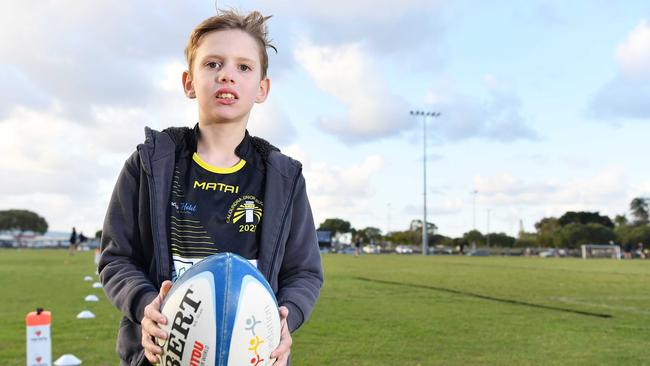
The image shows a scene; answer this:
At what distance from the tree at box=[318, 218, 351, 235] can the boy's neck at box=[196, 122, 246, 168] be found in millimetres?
135805

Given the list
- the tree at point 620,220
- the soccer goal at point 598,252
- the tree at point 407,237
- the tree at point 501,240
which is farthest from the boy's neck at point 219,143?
the tree at point 620,220

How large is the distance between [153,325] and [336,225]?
139m

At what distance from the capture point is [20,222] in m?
128

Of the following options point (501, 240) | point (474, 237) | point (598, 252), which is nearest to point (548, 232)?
point (501, 240)

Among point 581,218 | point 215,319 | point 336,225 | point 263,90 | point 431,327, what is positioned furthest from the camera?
point 336,225

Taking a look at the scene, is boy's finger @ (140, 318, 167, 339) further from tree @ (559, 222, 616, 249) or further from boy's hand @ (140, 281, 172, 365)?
tree @ (559, 222, 616, 249)

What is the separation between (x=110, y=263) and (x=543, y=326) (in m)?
8.39

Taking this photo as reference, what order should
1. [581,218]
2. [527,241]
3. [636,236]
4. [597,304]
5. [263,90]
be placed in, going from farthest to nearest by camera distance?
[581,218], [527,241], [636,236], [597,304], [263,90]

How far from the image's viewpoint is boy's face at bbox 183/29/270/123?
96.9 inches

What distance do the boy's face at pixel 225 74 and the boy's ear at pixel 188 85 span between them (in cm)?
8

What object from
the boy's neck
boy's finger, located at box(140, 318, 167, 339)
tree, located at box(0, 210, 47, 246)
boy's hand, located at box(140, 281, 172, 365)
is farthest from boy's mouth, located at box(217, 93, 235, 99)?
tree, located at box(0, 210, 47, 246)

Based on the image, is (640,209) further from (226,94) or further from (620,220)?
(226,94)

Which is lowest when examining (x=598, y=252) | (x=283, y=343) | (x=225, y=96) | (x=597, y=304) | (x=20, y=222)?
(x=598, y=252)

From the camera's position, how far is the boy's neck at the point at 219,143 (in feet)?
8.49
